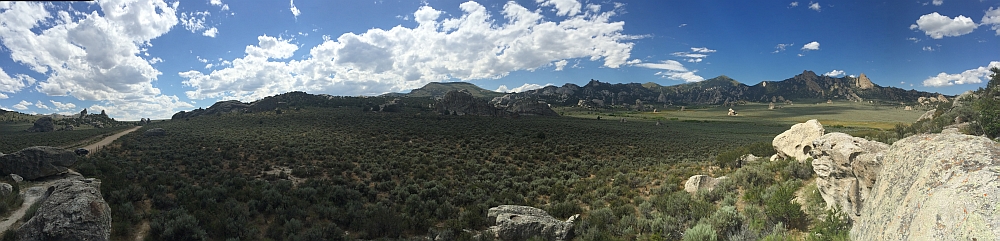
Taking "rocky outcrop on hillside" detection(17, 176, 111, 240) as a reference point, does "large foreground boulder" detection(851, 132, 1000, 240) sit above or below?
above

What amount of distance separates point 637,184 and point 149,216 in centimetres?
1946

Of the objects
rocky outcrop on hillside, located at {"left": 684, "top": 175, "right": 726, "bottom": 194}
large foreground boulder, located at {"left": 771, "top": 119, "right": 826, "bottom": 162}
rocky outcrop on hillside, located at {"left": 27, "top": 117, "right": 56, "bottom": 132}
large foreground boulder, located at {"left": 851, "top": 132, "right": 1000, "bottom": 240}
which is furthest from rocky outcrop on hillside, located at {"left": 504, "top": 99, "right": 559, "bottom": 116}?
large foreground boulder, located at {"left": 851, "top": 132, "right": 1000, "bottom": 240}


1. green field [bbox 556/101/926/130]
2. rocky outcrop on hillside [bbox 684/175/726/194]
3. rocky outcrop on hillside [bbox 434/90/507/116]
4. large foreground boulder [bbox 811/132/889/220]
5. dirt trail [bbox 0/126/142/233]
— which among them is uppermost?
rocky outcrop on hillside [bbox 434/90/507/116]

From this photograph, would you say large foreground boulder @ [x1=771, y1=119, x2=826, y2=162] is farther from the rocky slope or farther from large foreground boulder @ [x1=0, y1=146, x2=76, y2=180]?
large foreground boulder @ [x1=0, y1=146, x2=76, y2=180]

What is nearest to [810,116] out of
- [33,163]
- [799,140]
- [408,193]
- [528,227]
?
[799,140]

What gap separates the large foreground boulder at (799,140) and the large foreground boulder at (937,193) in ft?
33.7

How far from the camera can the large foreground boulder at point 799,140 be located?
1466 centimetres

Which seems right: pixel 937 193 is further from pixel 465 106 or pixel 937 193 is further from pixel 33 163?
pixel 465 106

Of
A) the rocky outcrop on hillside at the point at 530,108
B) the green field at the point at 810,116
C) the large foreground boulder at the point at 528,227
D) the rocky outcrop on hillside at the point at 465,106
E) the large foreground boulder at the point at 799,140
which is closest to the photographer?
the large foreground boulder at the point at 528,227

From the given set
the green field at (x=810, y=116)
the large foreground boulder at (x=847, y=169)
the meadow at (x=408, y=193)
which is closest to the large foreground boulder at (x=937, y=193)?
the large foreground boulder at (x=847, y=169)

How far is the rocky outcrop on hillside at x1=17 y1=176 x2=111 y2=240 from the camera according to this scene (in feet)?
25.8

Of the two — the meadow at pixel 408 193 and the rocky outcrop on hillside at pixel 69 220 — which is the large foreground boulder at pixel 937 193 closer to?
the meadow at pixel 408 193

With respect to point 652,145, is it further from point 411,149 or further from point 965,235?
point 965,235

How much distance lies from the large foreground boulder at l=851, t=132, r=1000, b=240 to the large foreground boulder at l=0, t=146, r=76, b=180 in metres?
29.4
